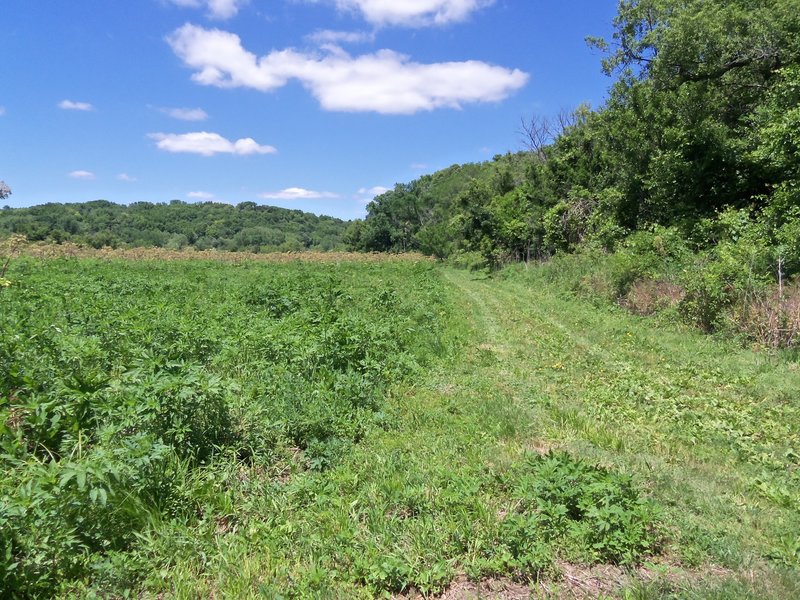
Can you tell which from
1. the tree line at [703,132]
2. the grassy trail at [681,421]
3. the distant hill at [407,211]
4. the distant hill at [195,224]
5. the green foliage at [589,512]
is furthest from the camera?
the distant hill at [407,211]

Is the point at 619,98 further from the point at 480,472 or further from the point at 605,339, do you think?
the point at 480,472

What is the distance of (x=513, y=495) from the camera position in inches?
153

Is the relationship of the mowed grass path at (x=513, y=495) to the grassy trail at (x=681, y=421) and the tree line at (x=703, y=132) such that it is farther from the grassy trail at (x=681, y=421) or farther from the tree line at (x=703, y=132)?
the tree line at (x=703, y=132)

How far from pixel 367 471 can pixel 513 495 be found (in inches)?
54.8

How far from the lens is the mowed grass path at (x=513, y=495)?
311cm

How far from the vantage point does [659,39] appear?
16.5 metres

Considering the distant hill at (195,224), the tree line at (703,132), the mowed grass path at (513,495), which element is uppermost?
the distant hill at (195,224)

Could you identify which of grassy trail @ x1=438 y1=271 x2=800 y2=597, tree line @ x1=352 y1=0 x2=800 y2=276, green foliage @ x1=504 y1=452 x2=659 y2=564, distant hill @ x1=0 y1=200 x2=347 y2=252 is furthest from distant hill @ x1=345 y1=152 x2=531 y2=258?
green foliage @ x1=504 y1=452 x2=659 y2=564

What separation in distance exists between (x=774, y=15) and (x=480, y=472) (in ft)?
59.2

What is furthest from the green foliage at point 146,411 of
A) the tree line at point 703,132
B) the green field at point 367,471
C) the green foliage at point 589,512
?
the tree line at point 703,132

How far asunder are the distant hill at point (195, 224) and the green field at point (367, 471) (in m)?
57.2

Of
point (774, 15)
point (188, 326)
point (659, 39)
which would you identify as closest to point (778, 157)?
point (774, 15)

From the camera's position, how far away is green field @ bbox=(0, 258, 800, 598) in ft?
10.2

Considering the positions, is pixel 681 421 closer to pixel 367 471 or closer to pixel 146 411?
pixel 367 471
